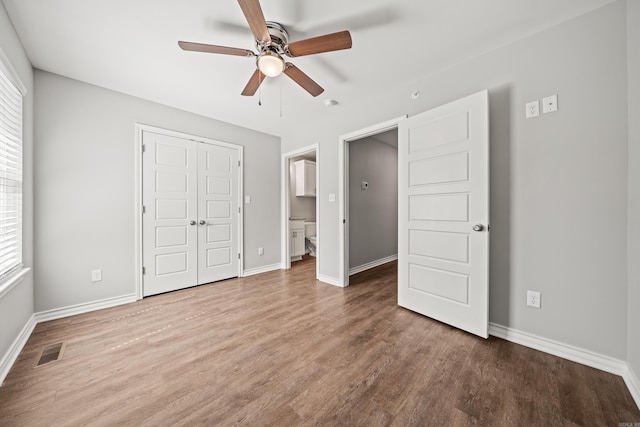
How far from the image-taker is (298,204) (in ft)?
18.9

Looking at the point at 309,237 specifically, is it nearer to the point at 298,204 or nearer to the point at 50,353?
the point at 298,204

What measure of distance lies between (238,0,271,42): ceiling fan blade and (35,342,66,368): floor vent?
9.03ft

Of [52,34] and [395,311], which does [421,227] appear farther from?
[52,34]

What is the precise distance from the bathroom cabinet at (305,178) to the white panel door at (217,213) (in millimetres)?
1851

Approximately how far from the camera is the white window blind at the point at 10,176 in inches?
65.5

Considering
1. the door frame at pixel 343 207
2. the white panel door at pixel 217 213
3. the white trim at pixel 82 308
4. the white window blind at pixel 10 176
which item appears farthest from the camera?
the white panel door at pixel 217 213

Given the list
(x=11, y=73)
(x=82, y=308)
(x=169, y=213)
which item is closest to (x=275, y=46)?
(x=11, y=73)

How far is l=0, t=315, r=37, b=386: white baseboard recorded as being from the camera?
1521 millimetres

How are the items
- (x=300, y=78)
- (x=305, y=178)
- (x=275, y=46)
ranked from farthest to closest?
(x=305, y=178) → (x=300, y=78) → (x=275, y=46)

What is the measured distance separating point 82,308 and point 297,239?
3359 millimetres

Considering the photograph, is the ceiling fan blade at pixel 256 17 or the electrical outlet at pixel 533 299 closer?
the ceiling fan blade at pixel 256 17

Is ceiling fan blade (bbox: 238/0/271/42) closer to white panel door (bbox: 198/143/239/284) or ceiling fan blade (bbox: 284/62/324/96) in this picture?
ceiling fan blade (bbox: 284/62/324/96)

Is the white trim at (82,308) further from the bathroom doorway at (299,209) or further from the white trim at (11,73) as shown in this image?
the bathroom doorway at (299,209)

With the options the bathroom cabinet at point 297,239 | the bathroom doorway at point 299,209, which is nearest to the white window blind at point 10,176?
the bathroom doorway at point 299,209
